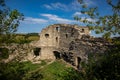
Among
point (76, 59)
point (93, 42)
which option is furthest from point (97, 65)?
point (76, 59)

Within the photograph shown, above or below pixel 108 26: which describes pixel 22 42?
below

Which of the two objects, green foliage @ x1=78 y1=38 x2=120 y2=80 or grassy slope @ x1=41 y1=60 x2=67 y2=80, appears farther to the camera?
grassy slope @ x1=41 y1=60 x2=67 y2=80

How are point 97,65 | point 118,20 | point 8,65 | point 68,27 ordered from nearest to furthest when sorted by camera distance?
point 118,20, point 97,65, point 8,65, point 68,27

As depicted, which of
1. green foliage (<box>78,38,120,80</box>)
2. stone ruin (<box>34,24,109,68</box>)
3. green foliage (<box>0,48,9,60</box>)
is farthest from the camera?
stone ruin (<box>34,24,109,68</box>)

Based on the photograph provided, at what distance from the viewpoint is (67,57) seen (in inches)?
1235

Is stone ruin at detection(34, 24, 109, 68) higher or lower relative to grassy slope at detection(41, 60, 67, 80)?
higher

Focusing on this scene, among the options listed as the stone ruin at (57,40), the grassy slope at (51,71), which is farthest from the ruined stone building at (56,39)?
the grassy slope at (51,71)

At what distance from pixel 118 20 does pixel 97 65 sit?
2.77 metres

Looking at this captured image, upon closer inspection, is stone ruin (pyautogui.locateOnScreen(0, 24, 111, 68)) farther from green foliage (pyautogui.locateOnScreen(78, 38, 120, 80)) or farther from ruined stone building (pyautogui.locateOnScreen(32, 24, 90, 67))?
green foliage (pyautogui.locateOnScreen(78, 38, 120, 80))

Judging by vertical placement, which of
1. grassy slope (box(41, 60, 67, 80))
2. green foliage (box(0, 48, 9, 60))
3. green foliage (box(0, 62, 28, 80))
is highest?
green foliage (box(0, 48, 9, 60))

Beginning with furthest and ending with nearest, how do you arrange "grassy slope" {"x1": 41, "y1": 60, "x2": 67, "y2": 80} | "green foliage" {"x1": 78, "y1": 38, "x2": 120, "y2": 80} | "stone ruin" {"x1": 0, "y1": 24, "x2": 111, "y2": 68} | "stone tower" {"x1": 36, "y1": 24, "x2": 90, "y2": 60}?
"stone tower" {"x1": 36, "y1": 24, "x2": 90, "y2": 60}, "stone ruin" {"x1": 0, "y1": 24, "x2": 111, "y2": 68}, "grassy slope" {"x1": 41, "y1": 60, "x2": 67, "y2": 80}, "green foliage" {"x1": 78, "y1": 38, "x2": 120, "y2": 80}

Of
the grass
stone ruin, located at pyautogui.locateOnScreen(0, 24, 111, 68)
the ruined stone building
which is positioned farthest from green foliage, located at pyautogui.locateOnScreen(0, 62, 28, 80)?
the ruined stone building

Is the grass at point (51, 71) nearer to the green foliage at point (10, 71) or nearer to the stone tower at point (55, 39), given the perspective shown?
the green foliage at point (10, 71)

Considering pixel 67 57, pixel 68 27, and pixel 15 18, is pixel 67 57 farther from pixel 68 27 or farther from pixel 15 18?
pixel 15 18
